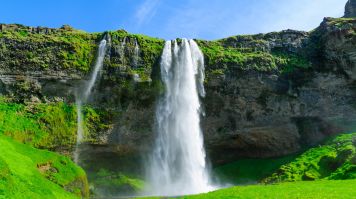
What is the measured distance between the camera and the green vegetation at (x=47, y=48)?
170 ft

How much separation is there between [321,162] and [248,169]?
40.0 ft

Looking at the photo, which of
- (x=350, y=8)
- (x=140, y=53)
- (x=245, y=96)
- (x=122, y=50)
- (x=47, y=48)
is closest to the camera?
(x=47, y=48)

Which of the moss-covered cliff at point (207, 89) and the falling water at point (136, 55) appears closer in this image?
the moss-covered cliff at point (207, 89)

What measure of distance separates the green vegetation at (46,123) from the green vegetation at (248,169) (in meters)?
17.0

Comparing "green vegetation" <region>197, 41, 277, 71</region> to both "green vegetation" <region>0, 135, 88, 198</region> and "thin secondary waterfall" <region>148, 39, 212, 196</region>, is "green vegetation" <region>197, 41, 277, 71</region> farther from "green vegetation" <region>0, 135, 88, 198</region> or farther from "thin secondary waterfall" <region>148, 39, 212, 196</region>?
"green vegetation" <region>0, 135, 88, 198</region>

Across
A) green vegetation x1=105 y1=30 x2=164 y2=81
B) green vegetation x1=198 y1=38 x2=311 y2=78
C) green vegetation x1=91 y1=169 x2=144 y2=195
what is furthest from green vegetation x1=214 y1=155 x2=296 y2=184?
green vegetation x1=105 y1=30 x2=164 y2=81

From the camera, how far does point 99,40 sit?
55781 millimetres

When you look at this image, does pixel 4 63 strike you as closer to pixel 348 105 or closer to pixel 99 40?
pixel 99 40

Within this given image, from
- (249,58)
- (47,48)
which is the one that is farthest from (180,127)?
(47,48)

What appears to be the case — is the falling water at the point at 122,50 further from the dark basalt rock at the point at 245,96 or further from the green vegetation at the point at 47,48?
the green vegetation at the point at 47,48

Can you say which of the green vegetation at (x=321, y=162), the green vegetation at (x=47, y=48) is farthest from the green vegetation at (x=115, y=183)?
the green vegetation at (x=321, y=162)

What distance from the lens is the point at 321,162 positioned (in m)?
46.6

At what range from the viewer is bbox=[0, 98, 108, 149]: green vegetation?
47.6 metres

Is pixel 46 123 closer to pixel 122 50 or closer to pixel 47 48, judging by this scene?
pixel 47 48
